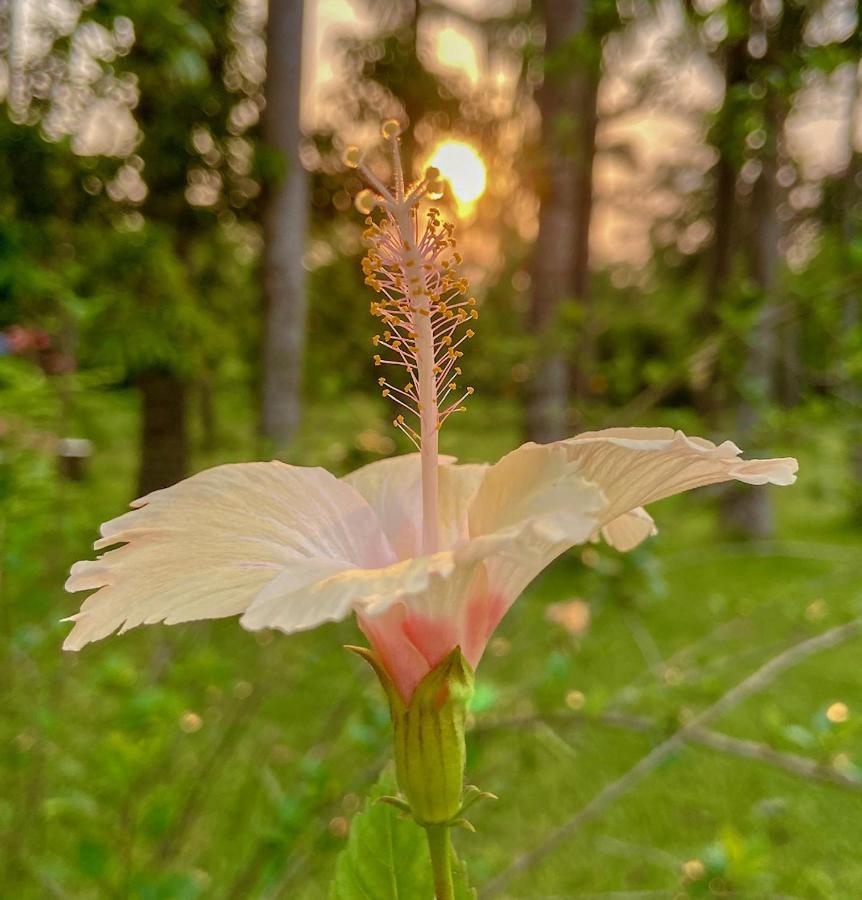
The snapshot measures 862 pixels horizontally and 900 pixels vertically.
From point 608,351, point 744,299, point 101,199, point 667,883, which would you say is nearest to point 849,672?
point 667,883

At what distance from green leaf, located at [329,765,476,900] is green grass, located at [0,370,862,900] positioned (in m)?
Result: 0.45

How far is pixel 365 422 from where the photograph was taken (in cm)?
226

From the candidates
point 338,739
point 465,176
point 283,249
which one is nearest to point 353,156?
point 465,176

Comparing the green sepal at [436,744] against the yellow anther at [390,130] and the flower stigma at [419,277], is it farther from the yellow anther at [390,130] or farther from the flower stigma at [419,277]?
the yellow anther at [390,130]

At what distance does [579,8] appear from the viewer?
3752 millimetres

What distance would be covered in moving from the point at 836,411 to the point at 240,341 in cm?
318

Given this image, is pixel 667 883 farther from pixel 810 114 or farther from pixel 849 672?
pixel 810 114

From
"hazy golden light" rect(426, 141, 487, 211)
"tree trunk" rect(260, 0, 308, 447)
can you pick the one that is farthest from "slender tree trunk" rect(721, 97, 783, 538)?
"tree trunk" rect(260, 0, 308, 447)

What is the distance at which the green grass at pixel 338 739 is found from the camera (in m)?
1.09

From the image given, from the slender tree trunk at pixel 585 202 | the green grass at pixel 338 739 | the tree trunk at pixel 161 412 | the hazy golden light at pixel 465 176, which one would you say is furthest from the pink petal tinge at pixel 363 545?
the slender tree trunk at pixel 585 202

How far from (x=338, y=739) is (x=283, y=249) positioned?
2.04 meters

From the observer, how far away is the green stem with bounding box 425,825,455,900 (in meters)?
0.41

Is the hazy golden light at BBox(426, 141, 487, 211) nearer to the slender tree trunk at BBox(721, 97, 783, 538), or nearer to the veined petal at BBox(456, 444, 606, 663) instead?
the veined petal at BBox(456, 444, 606, 663)

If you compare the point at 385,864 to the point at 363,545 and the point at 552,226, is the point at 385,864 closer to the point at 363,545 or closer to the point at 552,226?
the point at 363,545
